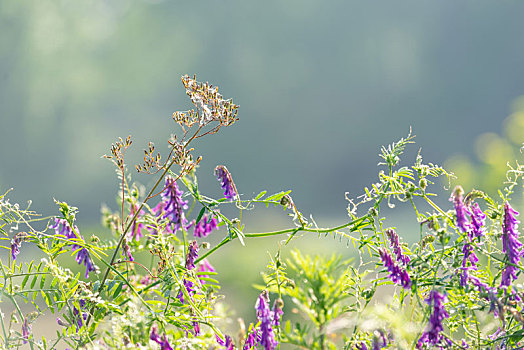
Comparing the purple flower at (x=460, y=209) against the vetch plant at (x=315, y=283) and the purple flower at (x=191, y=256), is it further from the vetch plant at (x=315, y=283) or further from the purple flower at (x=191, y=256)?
the purple flower at (x=191, y=256)

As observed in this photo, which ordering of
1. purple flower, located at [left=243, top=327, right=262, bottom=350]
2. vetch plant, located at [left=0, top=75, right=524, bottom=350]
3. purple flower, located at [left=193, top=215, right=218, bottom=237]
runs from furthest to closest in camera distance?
purple flower, located at [left=193, top=215, right=218, bottom=237] → purple flower, located at [left=243, top=327, right=262, bottom=350] → vetch plant, located at [left=0, top=75, right=524, bottom=350]

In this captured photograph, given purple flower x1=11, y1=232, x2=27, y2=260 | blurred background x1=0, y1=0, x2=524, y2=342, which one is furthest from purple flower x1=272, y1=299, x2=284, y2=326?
blurred background x1=0, y1=0, x2=524, y2=342

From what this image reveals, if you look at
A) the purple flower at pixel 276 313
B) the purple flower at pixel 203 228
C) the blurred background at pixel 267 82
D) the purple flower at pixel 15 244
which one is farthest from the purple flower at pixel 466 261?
the blurred background at pixel 267 82

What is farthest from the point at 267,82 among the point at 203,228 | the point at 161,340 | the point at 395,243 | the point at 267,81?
the point at 161,340

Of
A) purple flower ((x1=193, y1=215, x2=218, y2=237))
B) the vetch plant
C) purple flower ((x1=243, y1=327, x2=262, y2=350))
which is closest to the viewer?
the vetch plant

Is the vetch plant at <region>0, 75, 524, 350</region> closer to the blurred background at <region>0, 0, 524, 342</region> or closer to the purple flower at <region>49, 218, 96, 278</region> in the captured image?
the purple flower at <region>49, 218, 96, 278</region>

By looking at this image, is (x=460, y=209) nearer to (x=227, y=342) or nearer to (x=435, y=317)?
(x=435, y=317)
